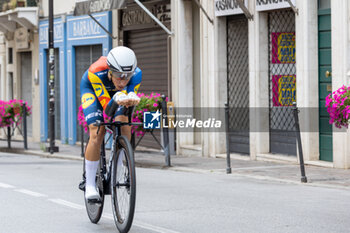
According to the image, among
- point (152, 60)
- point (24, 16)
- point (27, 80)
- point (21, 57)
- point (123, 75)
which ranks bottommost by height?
point (123, 75)

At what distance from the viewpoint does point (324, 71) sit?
15.1 metres

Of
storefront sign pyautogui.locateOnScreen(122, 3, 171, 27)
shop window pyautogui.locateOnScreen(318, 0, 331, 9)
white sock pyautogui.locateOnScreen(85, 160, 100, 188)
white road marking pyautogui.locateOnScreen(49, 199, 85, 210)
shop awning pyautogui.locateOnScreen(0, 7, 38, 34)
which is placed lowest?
white road marking pyautogui.locateOnScreen(49, 199, 85, 210)

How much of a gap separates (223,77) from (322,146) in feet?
12.9

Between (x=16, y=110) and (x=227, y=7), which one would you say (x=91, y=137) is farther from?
(x=16, y=110)

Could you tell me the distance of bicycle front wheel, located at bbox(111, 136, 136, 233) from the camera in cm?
704

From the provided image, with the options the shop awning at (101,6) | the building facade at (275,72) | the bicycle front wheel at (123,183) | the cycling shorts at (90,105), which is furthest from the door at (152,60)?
the bicycle front wheel at (123,183)

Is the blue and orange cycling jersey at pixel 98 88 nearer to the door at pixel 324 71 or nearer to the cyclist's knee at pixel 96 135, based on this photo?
the cyclist's knee at pixel 96 135

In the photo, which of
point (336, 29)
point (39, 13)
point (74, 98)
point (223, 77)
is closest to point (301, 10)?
point (336, 29)

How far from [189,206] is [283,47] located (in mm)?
7728

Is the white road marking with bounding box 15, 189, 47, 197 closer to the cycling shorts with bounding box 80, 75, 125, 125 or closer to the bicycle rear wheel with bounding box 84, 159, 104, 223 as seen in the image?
the bicycle rear wheel with bounding box 84, 159, 104, 223

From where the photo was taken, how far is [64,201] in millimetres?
10078

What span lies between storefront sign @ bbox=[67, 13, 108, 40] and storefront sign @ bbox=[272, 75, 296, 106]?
27.2ft

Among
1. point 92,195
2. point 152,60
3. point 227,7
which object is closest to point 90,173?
point 92,195

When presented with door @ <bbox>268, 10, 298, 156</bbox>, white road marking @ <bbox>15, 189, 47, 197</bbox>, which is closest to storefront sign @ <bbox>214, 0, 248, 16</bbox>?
door @ <bbox>268, 10, 298, 156</bbox>
